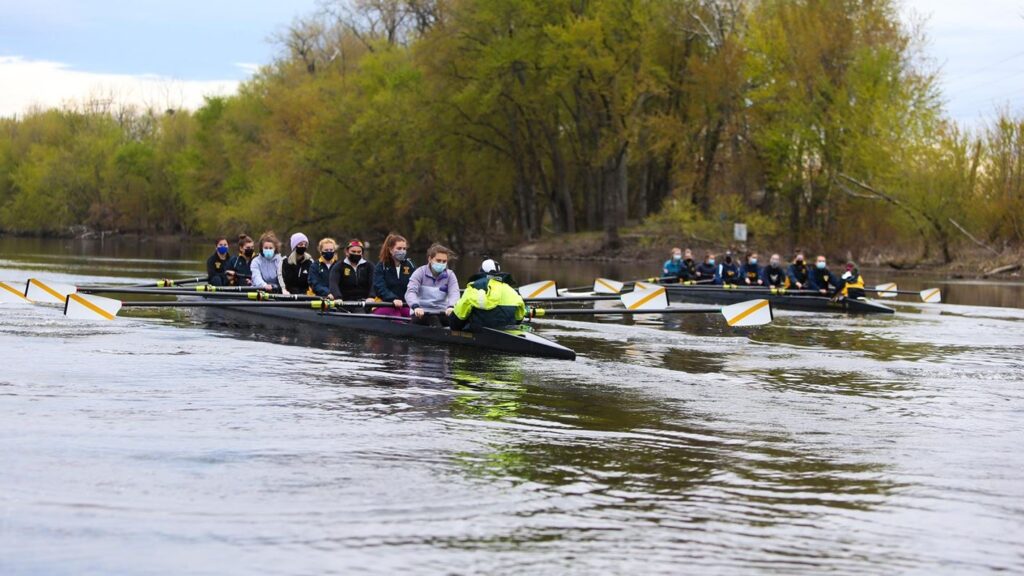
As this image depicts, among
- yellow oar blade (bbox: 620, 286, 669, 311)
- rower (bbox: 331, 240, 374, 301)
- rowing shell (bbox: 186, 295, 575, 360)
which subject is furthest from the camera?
yellow oar blade (bbox: 620, 286, 669, 311)

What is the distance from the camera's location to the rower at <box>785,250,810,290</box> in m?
26.5

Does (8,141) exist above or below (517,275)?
above

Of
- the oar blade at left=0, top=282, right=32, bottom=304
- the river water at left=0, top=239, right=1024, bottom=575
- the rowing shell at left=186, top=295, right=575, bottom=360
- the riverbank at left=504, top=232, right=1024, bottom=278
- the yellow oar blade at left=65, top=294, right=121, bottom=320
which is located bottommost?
the river water at left=0, top=239, right=1024, bottom=575

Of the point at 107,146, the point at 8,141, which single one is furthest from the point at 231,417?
the point at 8,141

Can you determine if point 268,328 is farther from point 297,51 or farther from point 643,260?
point 297,51

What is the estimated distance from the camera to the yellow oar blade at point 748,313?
17391 mm

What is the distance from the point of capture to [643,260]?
169 feet

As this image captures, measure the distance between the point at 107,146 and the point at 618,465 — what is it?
96.5 meters

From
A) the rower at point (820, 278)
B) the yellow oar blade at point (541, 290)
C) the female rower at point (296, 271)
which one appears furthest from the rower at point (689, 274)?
the female rower at point (296, 271)

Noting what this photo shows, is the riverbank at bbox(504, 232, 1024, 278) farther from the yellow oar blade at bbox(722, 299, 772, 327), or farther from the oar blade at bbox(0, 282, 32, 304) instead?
the oar blade at bbox(0, 282, 32, 304)

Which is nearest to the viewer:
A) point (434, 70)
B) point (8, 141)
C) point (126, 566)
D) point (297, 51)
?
point (126, 566)

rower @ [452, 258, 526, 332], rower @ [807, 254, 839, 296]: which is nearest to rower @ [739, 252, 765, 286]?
rower @ [807, 254, 839, 296]

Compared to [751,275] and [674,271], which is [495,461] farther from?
[674,271]

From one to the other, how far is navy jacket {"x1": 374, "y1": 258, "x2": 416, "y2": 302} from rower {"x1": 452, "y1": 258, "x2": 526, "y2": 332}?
6.29 ft
